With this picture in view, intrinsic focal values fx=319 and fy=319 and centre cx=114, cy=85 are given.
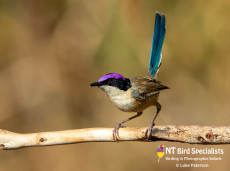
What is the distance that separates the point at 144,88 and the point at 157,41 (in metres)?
0.81

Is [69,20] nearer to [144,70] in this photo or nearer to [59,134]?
[144,70]

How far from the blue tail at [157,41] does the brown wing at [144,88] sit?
352 mm

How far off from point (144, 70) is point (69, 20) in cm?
159

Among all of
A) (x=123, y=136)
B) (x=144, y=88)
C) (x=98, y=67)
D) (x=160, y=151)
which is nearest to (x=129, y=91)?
(x=144, y=88)

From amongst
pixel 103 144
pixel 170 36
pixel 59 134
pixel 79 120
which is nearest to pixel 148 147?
pixel 103 144

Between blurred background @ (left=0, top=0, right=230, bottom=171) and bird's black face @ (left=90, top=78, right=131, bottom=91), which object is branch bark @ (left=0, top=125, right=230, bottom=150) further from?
blurred background @ (left=0, top=0, right=230, bottom=171)

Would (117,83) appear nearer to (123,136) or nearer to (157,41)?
(123,136)

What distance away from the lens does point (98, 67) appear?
542cm

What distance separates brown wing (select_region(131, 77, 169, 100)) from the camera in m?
3.66

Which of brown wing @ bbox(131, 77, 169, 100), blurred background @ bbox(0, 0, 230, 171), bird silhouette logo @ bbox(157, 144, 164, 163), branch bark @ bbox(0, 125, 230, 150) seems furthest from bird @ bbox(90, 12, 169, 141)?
blurred background @ bbox(0, 0, 230, 171)

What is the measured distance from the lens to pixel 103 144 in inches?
209

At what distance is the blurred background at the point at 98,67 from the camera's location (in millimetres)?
5246

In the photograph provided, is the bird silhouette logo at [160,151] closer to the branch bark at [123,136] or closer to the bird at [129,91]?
the bird at [129,91]

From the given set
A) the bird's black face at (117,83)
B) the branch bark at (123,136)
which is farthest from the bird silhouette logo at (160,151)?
the branch bark at (123,136)
